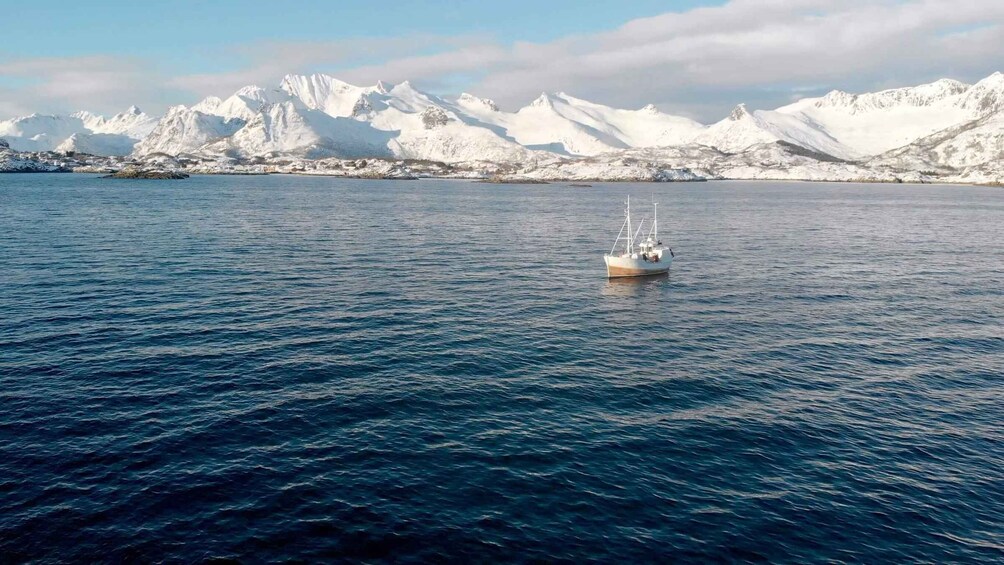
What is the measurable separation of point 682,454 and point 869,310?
4155 centimetres

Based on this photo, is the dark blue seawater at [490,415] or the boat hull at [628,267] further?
the boat hull at [628,267]

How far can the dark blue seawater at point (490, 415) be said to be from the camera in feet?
84.7

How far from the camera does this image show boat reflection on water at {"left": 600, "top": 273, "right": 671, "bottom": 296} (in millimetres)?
70688

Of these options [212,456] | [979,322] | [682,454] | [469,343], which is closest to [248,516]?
[212,456]

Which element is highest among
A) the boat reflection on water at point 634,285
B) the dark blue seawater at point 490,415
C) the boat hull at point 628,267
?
the boat hull at point 628,267

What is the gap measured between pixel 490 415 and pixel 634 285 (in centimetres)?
4194

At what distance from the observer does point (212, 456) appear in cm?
3077

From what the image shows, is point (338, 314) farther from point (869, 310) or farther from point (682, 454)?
point (869, 310)

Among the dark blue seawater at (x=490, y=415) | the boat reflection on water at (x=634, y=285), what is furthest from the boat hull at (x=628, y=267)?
the dark blue seawater at (x=490, y=415)

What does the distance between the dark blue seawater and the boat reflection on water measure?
579 millimetres

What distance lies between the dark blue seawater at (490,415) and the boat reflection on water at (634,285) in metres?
0.58

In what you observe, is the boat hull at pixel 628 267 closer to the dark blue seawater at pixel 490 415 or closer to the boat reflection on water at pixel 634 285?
the boat reflection on water at pixel 634 285

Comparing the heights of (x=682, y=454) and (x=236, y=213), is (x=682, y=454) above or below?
below

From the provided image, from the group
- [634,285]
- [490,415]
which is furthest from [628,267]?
[490,415]
